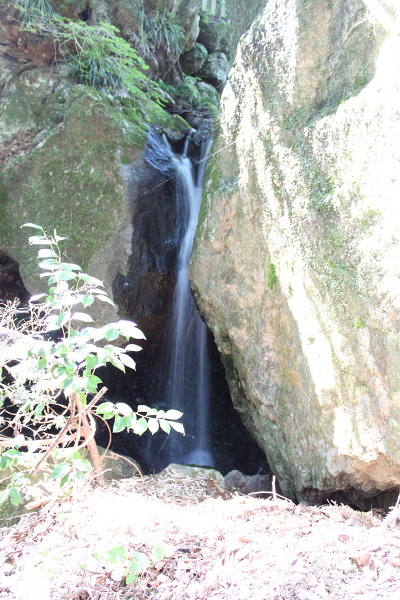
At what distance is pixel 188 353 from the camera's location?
5891mm

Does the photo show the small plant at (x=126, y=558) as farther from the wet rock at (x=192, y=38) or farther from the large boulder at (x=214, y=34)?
the large boulder at (x=214, y=34)

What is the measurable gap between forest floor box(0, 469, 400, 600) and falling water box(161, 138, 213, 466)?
2942 millimetres

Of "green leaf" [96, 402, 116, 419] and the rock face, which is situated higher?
the rock face

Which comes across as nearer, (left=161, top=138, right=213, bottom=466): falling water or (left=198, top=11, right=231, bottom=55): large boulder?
(left=161, top=138, right=213, bottom=466): falling water

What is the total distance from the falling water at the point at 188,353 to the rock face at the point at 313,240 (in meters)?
1.30

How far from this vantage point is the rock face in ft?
8.39

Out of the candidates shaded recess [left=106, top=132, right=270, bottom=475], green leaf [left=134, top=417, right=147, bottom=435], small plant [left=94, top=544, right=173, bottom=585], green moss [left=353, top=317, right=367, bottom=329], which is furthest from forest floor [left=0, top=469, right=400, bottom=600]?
shaded recess [left=106, top=132, right=270, bottom=475]

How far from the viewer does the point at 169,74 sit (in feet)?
26.9

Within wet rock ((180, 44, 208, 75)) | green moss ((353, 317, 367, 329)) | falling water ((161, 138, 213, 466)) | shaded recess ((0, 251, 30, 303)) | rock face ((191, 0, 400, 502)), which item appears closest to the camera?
rock face ((191, 0, 400, 502))

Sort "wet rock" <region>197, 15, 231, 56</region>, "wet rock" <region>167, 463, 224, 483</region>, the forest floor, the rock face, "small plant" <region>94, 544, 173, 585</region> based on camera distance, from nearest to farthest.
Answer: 1. "small plant" <region>94, 544, 173, 585</region>
2. the forest floor
3. the rock face
4. "wet rock" <region>167, 463, 224, 483</region>
5. "wet rock" <region>197, 15, 231, 56</region>

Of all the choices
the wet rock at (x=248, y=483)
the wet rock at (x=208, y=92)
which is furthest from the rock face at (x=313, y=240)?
the wet rock at (x=208, y=92)

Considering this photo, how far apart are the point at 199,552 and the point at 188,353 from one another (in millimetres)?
3866

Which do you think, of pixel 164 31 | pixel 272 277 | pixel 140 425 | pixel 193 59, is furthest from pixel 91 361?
pixel 193 59

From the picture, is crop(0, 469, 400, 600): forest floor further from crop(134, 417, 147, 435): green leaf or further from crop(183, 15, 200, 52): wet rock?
crop(183, 15, 200, 52): wet rock
